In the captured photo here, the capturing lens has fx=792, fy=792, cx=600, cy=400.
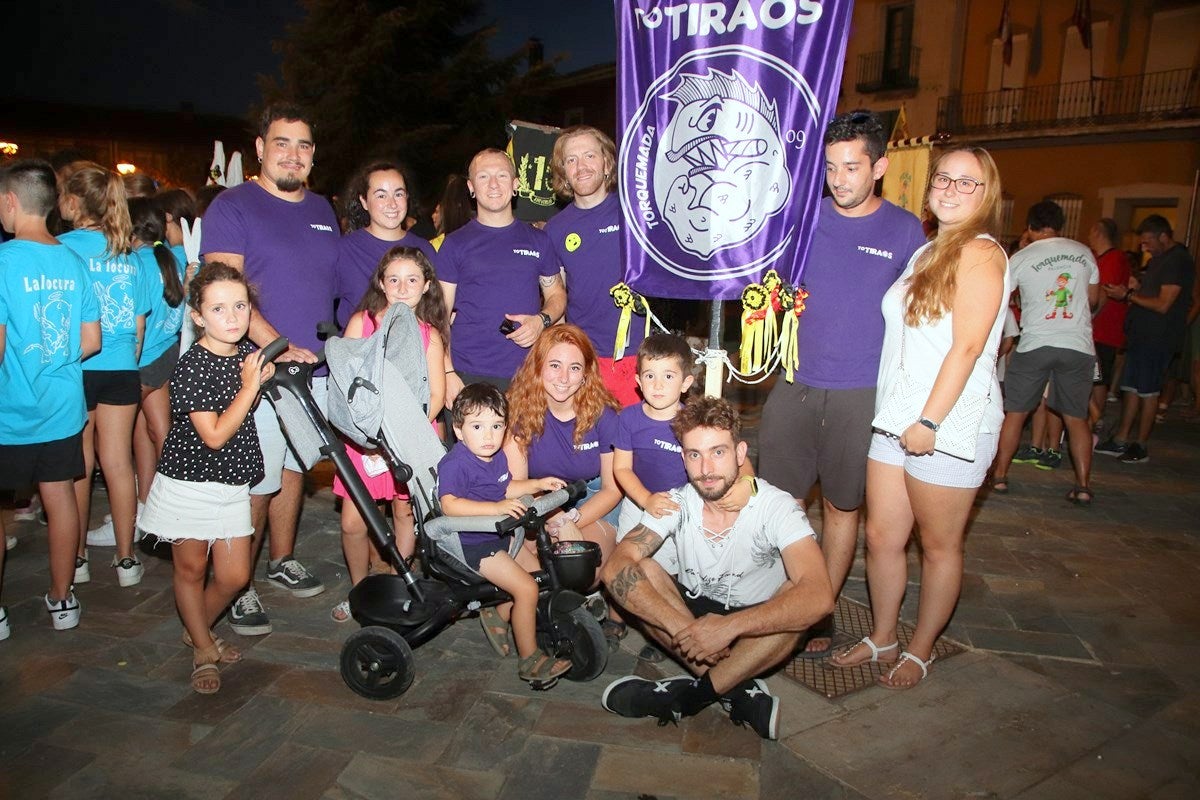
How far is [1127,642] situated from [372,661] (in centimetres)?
354

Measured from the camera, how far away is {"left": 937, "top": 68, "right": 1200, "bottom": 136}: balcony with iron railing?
1404 centimetres

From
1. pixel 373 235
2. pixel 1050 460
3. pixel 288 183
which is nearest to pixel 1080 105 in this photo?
pixel 1050 460

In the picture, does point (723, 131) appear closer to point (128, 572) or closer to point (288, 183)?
point (288, 183)

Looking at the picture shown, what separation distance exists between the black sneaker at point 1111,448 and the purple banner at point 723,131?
18.7 ft

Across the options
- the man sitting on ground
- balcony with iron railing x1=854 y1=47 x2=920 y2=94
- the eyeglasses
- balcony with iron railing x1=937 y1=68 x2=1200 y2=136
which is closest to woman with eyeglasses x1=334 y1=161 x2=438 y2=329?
the man sitting on ground

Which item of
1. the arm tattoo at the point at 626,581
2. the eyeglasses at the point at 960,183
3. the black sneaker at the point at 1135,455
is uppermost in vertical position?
the eyeglasses at the point at 960,183

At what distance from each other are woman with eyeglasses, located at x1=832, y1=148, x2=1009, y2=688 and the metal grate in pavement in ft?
0.40

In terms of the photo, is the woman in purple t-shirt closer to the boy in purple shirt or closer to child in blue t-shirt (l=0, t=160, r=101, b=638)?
the boy in purple shirt

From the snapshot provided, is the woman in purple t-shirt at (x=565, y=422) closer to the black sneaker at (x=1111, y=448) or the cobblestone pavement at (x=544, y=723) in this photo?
the cobblestone pavement at (x=544, y=723)

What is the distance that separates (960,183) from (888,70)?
17554 mm

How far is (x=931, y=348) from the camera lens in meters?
3.02

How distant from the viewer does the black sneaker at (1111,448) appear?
7430 mm

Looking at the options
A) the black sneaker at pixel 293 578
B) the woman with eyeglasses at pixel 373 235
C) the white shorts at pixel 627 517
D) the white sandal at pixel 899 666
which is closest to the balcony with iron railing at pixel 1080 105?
the white sandal at pixel 899 666

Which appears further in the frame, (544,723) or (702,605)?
(702,605)
